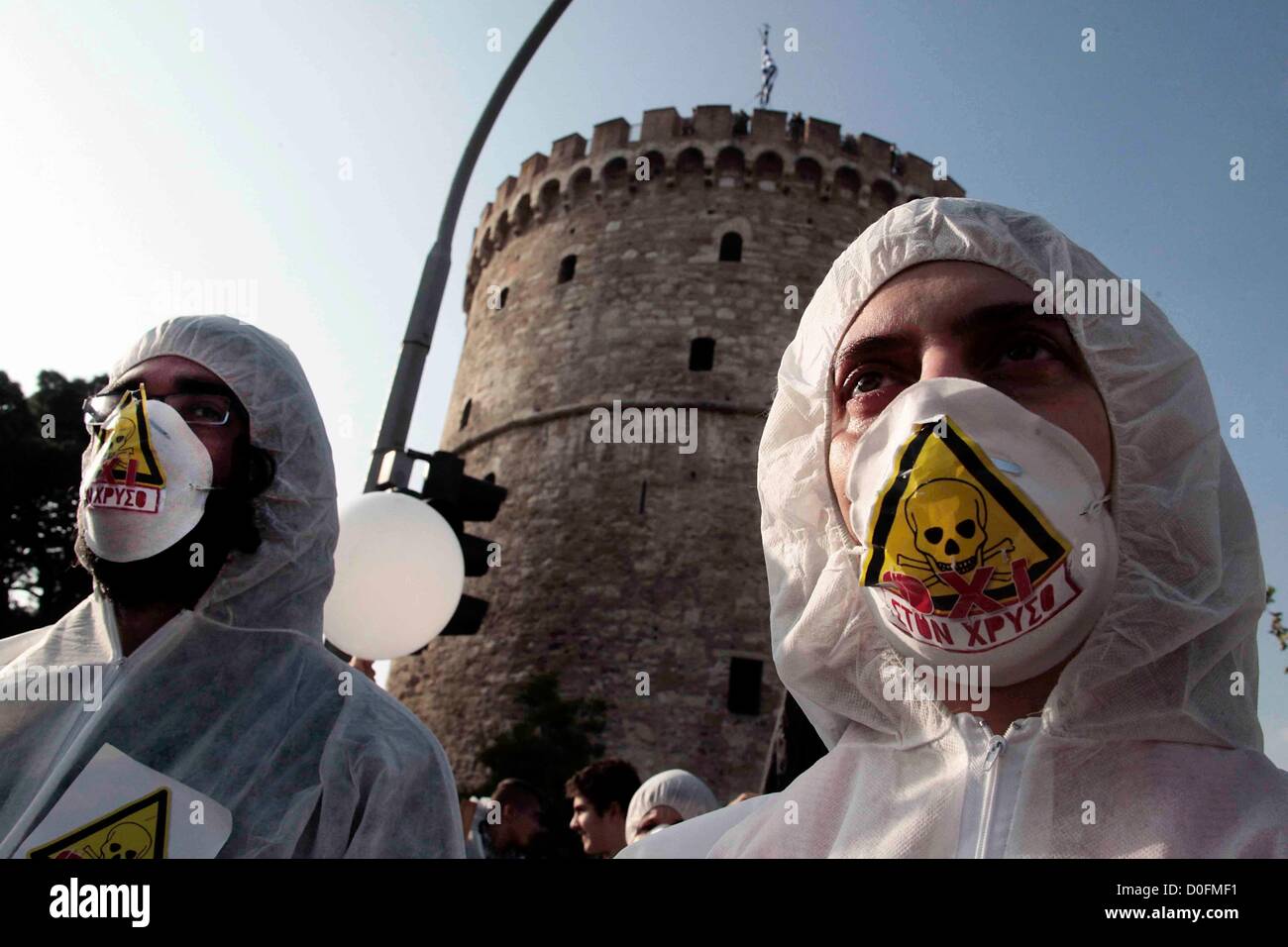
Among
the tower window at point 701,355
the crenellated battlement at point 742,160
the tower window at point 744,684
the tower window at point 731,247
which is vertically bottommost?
the tower window at point 744,684

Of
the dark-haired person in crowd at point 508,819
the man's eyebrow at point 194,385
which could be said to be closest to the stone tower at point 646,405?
the dark-haired person in crowd at point 508,819

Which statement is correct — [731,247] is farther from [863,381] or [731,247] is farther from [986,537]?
[986,537]

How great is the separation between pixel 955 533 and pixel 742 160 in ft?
63.2

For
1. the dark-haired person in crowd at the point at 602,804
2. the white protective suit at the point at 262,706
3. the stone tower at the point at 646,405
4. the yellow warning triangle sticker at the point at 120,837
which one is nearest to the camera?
the yellow warning triangle sticker at the point at 120,837

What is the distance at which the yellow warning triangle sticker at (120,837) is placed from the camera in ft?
5.68

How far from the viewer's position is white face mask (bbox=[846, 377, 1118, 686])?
1.21m

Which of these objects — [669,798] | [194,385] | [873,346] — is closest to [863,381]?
[873,346]

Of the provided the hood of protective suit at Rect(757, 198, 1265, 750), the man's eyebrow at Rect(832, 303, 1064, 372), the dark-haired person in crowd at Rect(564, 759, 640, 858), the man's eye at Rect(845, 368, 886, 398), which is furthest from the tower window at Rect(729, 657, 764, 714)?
the man's eyebrow at Rect(832, 303, 1064, 372)

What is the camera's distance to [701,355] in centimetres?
1836

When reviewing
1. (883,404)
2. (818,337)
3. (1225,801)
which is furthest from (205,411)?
(1225,801)

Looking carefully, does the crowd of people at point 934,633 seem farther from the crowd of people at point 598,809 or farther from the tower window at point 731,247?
the tower window at point 731,247

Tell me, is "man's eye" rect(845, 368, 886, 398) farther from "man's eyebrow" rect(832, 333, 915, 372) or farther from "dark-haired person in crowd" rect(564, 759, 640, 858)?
"dark-haired person in crowd" rect(564, 759, 640, 858)
